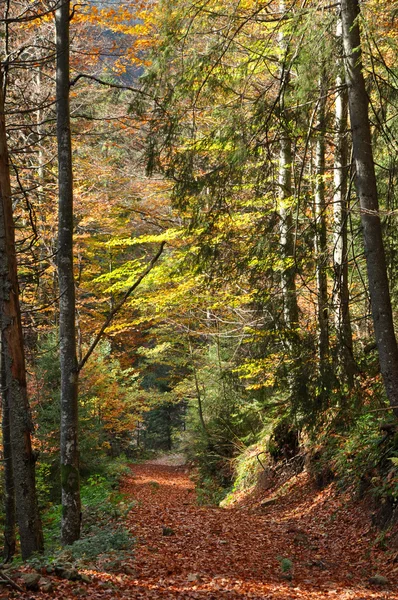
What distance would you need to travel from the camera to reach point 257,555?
700cm

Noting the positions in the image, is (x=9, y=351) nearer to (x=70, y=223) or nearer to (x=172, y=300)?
(x=70, y=223)

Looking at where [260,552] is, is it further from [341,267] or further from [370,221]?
[370,221]

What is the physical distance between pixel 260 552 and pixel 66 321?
12.8 ft

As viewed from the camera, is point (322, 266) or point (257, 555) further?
point (322, 266)

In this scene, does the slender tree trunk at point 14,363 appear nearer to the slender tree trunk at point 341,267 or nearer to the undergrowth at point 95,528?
the undergrowth at point 95,528

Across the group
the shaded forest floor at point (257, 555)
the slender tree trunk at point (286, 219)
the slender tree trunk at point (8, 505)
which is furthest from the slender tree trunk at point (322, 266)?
the slender tree trunk at point (8, 505)

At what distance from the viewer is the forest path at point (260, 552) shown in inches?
214

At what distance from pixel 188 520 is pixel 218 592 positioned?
365 centimetres

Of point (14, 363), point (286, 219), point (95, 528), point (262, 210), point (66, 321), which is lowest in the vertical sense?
point (95, 528)

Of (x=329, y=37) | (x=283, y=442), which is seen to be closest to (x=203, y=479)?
(x=283, y=442)

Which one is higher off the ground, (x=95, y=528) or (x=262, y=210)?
(x=262, y=210)

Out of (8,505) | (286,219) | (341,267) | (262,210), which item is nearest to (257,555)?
(341,267)

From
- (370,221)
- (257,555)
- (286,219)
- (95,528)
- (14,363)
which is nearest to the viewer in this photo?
(14,363)

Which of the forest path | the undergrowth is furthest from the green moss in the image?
the forest path
